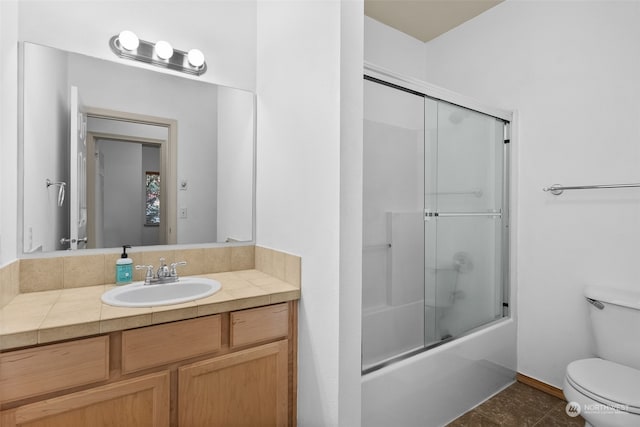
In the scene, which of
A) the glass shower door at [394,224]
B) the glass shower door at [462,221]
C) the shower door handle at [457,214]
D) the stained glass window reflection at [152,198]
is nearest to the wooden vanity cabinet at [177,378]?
the glass shower door at [394,224]

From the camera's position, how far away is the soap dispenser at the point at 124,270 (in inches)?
62.7

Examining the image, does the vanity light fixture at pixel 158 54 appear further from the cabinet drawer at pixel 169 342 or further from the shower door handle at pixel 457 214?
the shower door handle at pixel 457 214

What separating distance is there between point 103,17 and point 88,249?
3.72ft

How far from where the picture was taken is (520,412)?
195 centimetres

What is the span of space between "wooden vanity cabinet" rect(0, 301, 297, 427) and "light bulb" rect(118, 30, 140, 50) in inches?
52.9

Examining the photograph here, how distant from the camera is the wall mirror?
4.82ft

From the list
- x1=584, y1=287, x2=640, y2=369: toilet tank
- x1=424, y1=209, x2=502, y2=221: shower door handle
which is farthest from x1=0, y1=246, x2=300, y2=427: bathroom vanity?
x1=584, y1=287, x2=640, y2=369: toilet tank

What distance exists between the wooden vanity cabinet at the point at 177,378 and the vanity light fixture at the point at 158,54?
52.7 inches

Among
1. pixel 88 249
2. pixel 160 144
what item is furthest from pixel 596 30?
pixel 88 249

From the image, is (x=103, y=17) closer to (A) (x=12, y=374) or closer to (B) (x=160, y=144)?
(B) (x=160, y=144)

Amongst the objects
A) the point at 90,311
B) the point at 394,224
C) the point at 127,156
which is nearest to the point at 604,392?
the point at 394,224

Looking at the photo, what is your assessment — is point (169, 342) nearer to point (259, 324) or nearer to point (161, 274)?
point (259, 324)

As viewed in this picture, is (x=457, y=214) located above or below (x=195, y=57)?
below

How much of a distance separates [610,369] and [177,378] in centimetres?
198
